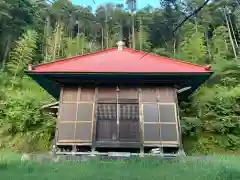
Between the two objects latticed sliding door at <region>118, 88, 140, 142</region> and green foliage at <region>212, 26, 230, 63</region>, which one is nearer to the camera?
latticed sliding door at <region>118, 88, 140, 142</region>

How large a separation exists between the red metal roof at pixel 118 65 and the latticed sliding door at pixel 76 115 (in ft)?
2.58

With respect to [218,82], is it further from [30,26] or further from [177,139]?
[30,26]

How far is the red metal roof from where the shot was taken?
945cm

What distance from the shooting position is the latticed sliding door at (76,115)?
31.1 ft

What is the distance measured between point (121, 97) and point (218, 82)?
31.9 feet

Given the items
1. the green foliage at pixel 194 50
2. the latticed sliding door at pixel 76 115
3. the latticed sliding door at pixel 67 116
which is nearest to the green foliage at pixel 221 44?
the green foliage at pixel 194 50

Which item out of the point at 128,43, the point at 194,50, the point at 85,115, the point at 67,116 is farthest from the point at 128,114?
the point at 128,43

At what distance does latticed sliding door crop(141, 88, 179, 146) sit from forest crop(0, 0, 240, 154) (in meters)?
1.75

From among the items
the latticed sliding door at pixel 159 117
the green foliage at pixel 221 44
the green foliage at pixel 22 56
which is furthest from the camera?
the green foliage at pixel 221 44

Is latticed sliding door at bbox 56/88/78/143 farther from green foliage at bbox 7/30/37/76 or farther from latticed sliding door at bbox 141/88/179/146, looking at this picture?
green foliage at bbox 7/30/37/76

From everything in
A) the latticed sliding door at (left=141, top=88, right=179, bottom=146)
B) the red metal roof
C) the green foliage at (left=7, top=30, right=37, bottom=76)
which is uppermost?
the green foliage at (left=7, top=30, right=37, bottom=76)

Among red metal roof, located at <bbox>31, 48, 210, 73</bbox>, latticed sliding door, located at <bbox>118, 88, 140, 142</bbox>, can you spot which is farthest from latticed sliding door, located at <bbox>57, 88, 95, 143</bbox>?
latticed sliding door, located at <bbox>118, 88, 140, 142</bbox>

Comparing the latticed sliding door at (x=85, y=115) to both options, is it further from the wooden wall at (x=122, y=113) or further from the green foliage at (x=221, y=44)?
the green foliage at (x=221, y=44)

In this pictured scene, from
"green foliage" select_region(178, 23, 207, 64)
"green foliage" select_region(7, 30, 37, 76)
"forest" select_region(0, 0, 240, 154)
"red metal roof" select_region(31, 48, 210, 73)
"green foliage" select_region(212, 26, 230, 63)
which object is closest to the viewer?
"forest" select_region(0, 0, 240, 154)
